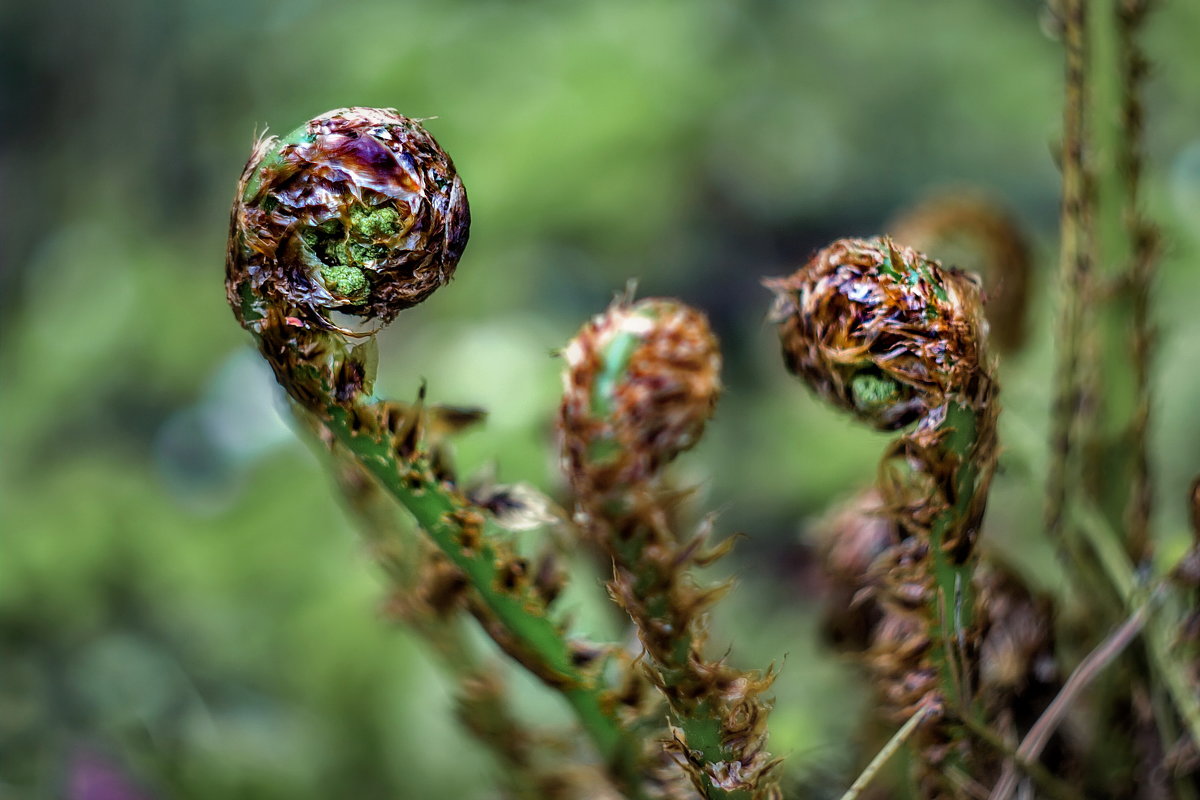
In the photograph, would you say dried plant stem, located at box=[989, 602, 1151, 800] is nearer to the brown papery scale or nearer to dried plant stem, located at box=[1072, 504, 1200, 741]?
dried plant stem, located at box=[1072, 504, 1200, 741]

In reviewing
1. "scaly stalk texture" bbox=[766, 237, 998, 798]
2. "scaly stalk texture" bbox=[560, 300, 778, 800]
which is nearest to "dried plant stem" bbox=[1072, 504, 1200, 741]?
"scaly stalk texture" bbox=[766, 237, 998, 798]

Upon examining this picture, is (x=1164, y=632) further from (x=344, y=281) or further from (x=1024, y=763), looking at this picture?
(x=344, y=281)

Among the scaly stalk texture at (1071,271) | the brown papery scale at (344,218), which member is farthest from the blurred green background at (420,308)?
the brown papery scale at (344,218)

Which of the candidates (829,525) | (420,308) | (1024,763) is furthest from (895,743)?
(420,308)

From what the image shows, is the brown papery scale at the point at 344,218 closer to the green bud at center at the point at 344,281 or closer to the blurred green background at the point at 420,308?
the green bud at center at the point at 344,281

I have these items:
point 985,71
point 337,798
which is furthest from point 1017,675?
point 985,71
